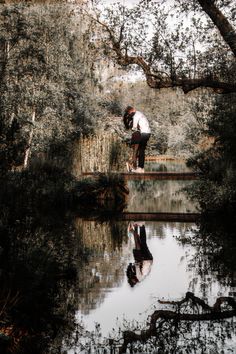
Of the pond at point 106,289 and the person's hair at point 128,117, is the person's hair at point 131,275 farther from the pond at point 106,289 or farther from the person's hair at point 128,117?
the person's hair at point 128,117

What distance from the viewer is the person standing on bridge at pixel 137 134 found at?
713 inches

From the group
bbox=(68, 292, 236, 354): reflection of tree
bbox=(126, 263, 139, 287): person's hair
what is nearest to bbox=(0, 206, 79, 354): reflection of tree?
bbox=(68, 292, 236, 354): reflection of tree

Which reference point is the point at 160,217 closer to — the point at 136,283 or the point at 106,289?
the point at 136,283

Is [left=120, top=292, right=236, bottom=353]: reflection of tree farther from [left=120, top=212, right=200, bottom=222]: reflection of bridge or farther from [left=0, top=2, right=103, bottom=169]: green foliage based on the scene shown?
[left=0, top=2, right=103, bottom=169]: green foliage

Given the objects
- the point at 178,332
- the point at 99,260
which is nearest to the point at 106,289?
the point at 178,332

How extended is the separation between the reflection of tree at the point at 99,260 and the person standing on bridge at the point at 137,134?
4.47 meters

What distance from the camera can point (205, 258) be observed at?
939cm

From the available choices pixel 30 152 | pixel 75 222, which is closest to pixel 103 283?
pixel 75 222

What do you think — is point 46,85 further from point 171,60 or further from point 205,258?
point 205,258

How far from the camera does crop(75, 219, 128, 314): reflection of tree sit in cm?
682

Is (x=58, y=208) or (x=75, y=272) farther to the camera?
(x=58, y=208)

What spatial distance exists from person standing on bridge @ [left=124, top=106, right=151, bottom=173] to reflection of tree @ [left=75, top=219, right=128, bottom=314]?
14.7 feet

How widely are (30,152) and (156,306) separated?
19906mm

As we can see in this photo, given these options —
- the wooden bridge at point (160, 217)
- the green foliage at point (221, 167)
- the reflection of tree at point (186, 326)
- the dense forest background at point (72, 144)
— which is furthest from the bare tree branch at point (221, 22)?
the reflection of tree at point (186, 326)
